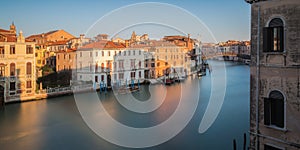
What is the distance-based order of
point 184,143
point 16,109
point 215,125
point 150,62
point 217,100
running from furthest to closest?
1. point 150,62
2. point 217,100
3. point 16,109
4. point 215,125
5. point 184,143

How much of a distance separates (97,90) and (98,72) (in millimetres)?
1047

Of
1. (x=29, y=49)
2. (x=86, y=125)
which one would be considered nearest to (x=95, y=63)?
(x=29, y=49)

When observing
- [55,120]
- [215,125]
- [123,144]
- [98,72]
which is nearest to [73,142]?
[123,144]

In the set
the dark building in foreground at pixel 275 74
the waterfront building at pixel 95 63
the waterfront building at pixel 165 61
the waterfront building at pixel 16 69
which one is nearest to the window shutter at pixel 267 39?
the dark building in foreground at pixel 275 74

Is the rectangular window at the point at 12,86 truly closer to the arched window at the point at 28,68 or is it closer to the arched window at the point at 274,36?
the arched window at the point at 28,68

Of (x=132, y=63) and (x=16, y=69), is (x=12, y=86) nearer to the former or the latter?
(x=16, y=69)

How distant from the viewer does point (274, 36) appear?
2.79 m

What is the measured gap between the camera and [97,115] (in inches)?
314

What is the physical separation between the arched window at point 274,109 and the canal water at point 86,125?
2270 millimetres

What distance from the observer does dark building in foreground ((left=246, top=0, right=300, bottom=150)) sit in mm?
2625

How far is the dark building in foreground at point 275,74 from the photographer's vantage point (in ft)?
8.61

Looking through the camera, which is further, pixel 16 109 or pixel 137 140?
pixel 16 109

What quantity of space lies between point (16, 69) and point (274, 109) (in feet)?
30.9

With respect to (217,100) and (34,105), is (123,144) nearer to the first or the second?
(34,105)
